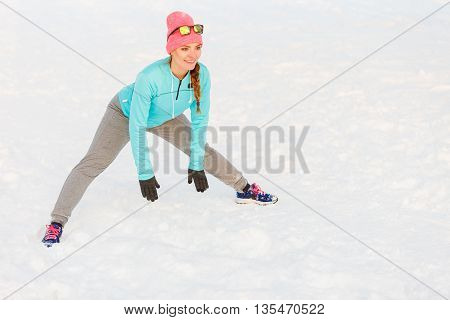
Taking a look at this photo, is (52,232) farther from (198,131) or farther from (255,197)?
→ (255,197)

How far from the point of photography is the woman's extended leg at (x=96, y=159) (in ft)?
16.4

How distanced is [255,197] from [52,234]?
1.90 meters

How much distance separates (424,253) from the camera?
4.64 m

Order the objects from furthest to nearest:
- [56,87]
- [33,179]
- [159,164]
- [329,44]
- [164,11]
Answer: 1. [164,11]
2. [329,44]
3. [56,87]
4. [159,164]
5. [33,179]

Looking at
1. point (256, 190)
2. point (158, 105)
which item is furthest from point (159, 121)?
point (256, 190)

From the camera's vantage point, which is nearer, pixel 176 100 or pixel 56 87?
pixel 176 100

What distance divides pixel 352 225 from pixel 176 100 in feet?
6.20

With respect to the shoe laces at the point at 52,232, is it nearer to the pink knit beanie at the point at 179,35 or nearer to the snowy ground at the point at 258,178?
the snowy ground at the point at 258,178

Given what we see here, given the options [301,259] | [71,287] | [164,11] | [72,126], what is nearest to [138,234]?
[71,287]

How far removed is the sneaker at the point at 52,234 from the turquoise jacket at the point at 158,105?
0.82m

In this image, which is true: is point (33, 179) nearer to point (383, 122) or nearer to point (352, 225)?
point (352, 225)

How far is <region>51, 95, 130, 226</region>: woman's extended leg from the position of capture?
5.01 meters

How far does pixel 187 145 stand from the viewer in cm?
535

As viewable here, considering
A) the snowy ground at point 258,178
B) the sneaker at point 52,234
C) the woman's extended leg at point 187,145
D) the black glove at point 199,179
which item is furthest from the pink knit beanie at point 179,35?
the sneaker at point 52,234
